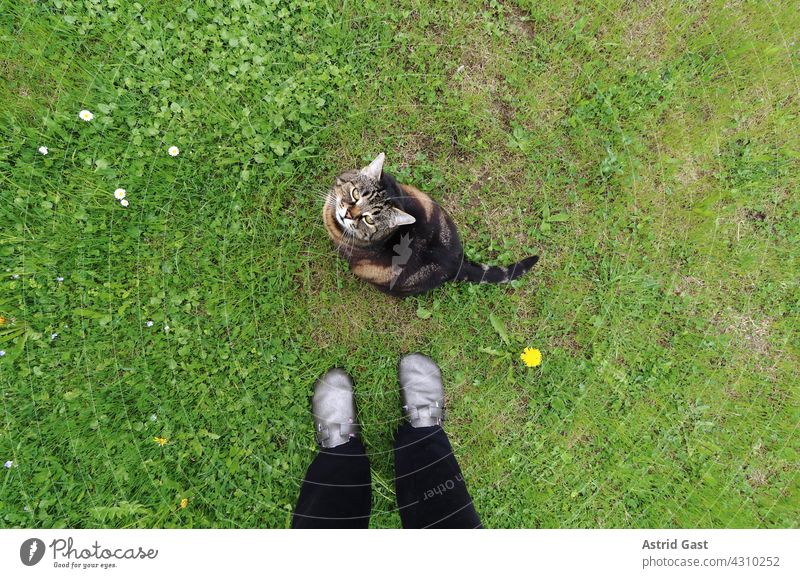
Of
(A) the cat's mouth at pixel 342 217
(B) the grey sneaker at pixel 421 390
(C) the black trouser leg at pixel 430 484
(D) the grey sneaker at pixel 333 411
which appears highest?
(A) the cat's mouth at pixel 342 217

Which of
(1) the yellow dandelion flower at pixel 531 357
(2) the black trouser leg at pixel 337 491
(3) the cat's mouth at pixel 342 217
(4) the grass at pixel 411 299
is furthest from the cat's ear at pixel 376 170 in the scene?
(2) the black trouser leg at pixel 337 491

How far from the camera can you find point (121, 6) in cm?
404

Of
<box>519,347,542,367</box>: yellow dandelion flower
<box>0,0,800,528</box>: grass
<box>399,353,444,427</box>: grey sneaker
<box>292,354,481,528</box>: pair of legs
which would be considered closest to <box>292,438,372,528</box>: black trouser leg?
<box>292,354,481,528</box>: pair of legs

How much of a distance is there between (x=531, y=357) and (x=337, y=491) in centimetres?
240

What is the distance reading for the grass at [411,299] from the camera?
3.95m

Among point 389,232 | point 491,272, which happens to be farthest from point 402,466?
point 389,232

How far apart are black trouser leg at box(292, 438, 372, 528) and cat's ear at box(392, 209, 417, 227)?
7.82 feet

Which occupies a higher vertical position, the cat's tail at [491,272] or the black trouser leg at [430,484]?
the cat's tail at [491,272]

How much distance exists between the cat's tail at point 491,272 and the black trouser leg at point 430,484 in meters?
1.63

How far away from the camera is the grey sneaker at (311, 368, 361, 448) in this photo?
410 cm

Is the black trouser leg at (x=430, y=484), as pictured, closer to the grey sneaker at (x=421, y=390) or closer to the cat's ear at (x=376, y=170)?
the grey sneaker at (x=421, y=390)

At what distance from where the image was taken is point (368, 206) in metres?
3.35
